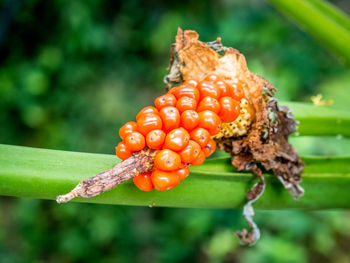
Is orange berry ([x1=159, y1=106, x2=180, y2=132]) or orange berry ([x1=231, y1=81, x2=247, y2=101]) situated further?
orange berry ([x1=231, y1=81, x2=247, y2=101])

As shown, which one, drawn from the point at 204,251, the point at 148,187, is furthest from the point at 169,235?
the point at 148,187

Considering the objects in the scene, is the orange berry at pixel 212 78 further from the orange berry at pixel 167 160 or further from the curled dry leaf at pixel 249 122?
the orange berry at pixel 167 160

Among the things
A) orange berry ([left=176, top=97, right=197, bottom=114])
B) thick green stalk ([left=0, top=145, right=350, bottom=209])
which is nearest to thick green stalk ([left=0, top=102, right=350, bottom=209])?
thick green stalk ([left=0, top=145, right=350, bottom=209])

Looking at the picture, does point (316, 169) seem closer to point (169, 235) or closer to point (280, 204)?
point (280, 204)

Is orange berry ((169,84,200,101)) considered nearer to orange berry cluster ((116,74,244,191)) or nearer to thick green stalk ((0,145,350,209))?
orange berry cluster ((116,74,244,191))

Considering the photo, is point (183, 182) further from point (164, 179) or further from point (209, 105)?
point (209, 105)

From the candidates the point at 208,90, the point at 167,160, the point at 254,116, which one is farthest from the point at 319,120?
the point at 167,160
